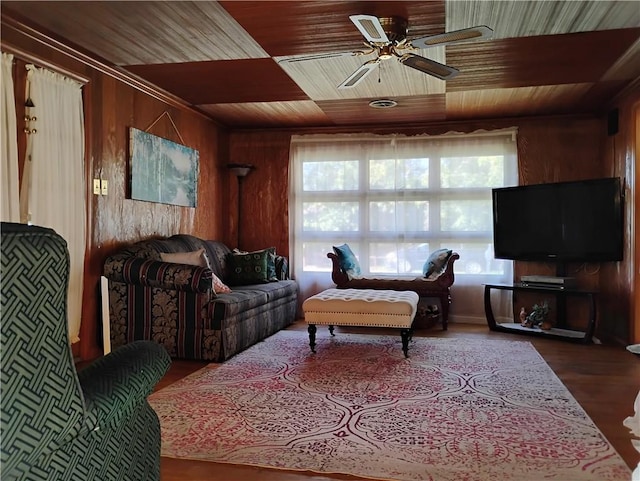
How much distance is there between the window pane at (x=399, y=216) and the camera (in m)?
5.96

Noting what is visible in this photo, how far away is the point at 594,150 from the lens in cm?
547

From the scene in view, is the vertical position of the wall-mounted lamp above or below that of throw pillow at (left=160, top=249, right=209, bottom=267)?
above

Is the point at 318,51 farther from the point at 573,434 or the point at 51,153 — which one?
the point at 573,434

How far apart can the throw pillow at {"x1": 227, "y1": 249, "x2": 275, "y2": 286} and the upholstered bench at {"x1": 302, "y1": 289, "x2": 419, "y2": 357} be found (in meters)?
1.31

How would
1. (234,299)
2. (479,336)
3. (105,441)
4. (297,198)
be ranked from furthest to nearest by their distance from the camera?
(297,198) < (479,336) < (234,299) < (105,441)

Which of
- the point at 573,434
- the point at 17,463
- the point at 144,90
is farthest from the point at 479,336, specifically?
the point at 17,463

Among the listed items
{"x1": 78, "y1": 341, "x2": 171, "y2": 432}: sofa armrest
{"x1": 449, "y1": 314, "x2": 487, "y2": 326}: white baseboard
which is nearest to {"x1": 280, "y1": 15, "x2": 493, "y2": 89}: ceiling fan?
{"x1": 78, "y1": 341, "x2": 171, "y2": 432}: sofa armrest

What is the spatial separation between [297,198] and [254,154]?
85cm

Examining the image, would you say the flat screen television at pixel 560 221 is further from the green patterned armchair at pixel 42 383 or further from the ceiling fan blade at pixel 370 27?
the green patterned armchair at pixel 42 383

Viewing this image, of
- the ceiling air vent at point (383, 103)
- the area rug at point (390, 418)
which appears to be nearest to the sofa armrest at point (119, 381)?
the area rug at point (390, 418)

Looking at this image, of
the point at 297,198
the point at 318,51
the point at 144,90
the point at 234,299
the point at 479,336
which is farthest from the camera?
the point at 297,198

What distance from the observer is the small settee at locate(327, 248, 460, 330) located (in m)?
5.26

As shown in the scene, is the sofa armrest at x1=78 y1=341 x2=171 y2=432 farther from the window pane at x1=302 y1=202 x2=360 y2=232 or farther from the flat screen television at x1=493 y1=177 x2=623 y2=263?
the window pane at x1=302 y1=202 x2=360 y2=232

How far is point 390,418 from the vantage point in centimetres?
260
